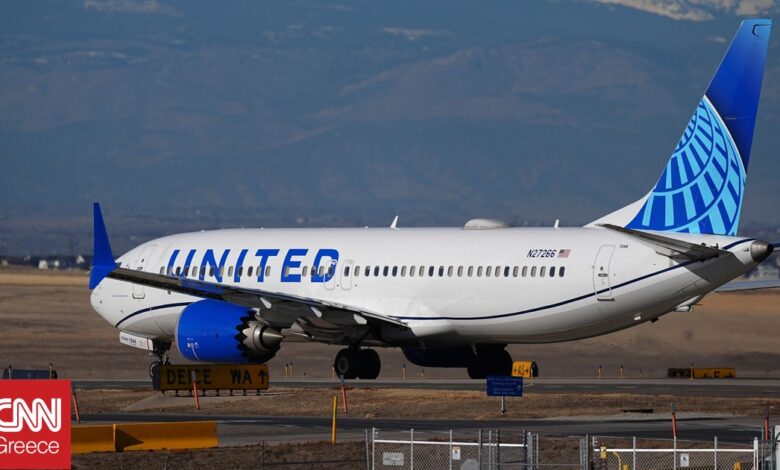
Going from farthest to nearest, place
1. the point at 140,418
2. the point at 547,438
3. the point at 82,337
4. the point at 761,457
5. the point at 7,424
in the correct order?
the point at 82,337
the point at 140,418
the point at 547,438
the point at 761,457
the point at 7,424

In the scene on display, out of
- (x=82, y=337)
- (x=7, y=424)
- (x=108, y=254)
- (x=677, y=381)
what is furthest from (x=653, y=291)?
(x=82, y=337)

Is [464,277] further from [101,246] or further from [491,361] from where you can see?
[101,246]

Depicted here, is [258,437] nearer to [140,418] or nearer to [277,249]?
[140,418]

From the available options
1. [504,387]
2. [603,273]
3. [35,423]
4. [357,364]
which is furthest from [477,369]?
[35,423]

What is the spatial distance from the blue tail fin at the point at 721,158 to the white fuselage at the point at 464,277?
809 millimetres

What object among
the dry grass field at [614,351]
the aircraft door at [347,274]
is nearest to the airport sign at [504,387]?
the aircraft door at [347,274]

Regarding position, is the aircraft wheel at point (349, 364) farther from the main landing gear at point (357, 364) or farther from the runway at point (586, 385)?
the runway at point (586, 385)

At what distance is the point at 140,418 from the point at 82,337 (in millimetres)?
36010

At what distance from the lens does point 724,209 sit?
41.2 metres

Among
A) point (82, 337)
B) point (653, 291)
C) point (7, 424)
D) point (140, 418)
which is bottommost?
point (7, 424)

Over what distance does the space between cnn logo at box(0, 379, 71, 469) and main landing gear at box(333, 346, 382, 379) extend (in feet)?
86.6

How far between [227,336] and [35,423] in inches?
994

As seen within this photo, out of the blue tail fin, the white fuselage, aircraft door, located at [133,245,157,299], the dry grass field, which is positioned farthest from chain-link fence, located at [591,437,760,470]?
the dry grass field

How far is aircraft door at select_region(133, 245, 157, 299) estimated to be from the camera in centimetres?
5003
